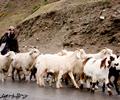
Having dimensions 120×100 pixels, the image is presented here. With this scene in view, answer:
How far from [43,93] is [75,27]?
16.7m

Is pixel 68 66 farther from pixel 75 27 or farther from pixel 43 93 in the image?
pixel 75 27

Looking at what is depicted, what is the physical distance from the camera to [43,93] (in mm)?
21719

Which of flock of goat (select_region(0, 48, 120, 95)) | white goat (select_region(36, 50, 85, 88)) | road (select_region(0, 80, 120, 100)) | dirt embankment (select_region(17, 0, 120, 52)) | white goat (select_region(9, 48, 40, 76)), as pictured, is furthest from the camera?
dirt embankment (select_region(17, 0, 120, 52))

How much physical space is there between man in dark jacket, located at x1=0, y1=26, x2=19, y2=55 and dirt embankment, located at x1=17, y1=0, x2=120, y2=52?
234 inches

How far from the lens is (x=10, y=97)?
2091cm

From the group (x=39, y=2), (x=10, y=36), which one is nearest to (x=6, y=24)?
(x=39, y=2)

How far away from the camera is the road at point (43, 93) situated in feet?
67.7

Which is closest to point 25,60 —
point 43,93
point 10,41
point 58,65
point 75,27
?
point 10,41

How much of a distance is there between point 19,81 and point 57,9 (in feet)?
54.3

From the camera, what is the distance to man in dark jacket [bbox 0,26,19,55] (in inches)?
1124

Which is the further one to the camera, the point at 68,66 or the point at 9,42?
the point at 9,42

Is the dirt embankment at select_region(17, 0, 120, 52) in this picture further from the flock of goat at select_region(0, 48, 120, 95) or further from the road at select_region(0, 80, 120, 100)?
the road at select_region(0, 80, 120, 100)

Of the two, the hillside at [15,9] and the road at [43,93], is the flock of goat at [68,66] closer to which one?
the road at [43,93]

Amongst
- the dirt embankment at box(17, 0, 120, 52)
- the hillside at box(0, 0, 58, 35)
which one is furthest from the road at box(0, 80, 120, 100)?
the hillside at box(0, 0, 58, 35)
